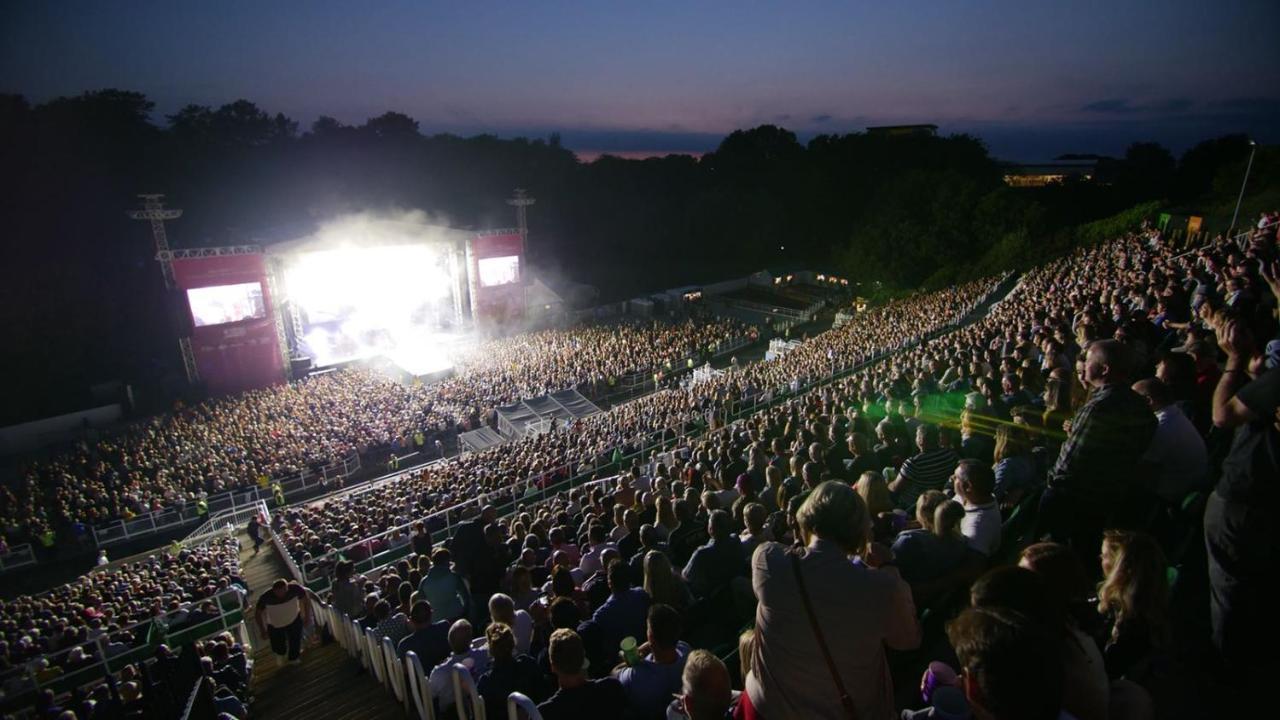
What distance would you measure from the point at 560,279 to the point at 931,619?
4600 cm

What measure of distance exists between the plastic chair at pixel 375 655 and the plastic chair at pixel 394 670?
205 millimetres

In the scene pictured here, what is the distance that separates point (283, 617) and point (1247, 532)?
8.16 m

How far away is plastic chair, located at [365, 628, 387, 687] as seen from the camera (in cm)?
521

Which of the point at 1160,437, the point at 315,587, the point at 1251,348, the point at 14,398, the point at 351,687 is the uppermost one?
the point at 1251,348

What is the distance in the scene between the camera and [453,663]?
399cm

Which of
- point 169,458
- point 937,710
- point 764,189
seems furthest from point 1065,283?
point 764,189

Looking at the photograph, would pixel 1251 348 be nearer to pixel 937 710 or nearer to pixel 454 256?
pixel 937 710

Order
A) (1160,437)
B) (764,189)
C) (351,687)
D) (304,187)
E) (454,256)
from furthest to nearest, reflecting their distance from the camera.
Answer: (764,189)
(304,187)
(454,256)
(351,687)
(1160,437)

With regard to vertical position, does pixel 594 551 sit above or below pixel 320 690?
above

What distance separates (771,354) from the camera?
86.7 feet

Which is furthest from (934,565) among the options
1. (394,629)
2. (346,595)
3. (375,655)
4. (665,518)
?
(346,595)

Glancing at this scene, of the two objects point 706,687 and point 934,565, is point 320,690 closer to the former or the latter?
point 706,687

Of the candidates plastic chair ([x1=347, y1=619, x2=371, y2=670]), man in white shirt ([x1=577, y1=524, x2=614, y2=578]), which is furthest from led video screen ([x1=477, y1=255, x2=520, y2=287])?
man in white shirt ([x1=577, y1=524, x2=614, y2=578])

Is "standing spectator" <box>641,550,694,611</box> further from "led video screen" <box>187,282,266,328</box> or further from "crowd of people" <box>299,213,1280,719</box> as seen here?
"led video screen" <box>187,282,266,328</box>
